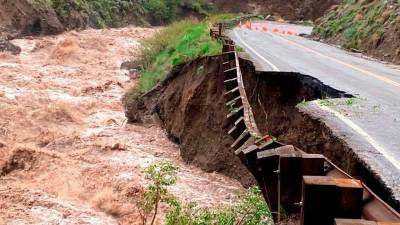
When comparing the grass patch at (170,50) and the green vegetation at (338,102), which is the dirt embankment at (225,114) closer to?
the green vegetation at (338,102)

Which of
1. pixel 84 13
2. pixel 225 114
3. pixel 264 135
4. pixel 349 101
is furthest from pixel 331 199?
pixel 84 13

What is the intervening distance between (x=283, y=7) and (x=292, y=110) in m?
55.3

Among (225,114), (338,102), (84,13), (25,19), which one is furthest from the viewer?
(84,13)

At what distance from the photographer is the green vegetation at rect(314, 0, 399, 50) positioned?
67.0 feet

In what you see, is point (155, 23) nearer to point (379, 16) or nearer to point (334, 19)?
point (334, 19)

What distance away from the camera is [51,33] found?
133 ft

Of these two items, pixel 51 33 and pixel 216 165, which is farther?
pixel 51 33

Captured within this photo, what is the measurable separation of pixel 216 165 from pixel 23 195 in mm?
4700

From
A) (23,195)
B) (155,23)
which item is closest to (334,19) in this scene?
(23,195)

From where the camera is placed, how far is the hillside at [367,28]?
18.9 metres

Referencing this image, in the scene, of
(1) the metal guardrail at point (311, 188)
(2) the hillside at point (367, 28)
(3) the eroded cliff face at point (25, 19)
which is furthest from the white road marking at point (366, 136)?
(3) the eroded cliff face at point (25, 19)

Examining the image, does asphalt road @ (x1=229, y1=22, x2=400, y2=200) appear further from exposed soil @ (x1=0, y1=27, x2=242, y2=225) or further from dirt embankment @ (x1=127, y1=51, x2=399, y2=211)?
exposed soil @ (x1=0, y1=27, x2=242, y2=225)

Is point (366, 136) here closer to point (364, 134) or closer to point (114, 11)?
point (364, 134)

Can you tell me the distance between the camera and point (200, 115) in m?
14.8
